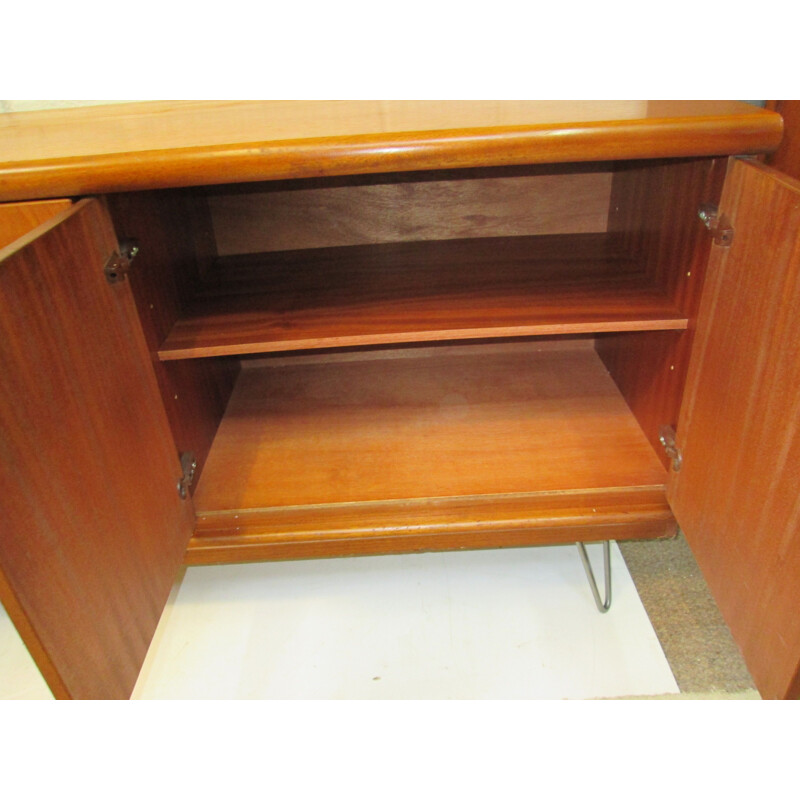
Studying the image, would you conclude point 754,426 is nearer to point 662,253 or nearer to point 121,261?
point 662,253

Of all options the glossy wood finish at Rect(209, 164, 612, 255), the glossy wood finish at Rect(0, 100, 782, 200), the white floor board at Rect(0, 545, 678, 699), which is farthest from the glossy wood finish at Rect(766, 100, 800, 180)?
the white floor board at Rect(0, 545, 678, 699)

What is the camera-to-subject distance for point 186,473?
716 millimetres

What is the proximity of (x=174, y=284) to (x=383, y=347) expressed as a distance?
39 cm

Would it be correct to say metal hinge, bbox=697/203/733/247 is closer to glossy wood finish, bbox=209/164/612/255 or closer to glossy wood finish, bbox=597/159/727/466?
glossy wood finish, bbox=597/159/727/466

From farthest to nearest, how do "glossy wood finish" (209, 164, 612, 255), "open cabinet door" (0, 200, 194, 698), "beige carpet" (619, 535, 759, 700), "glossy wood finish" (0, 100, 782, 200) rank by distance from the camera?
1. "glossy wood finish" (209, 164, 612, 255)
2. "beige carpet" (619, 535, 759, 700)
3. "glossy wood finish" (0, 100, 782, 200)
4. "open cabinet door" (0, 200, 194, 698)

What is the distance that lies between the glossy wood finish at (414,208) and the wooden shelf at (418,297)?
0.03 metres

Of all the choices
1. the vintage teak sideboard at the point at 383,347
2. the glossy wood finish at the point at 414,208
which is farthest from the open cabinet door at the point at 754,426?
the glossy wood finish at the point at 414,208

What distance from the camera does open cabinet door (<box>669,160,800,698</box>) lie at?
0.48 m

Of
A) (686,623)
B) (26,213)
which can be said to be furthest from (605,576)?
(26,213)

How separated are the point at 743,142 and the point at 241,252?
2.23 ft

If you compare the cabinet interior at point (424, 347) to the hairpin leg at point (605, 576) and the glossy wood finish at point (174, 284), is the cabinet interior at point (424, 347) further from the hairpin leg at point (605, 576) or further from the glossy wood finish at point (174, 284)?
the hairpin leg at point (605, 576)

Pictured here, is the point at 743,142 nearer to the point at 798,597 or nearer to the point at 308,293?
the point at 798,597

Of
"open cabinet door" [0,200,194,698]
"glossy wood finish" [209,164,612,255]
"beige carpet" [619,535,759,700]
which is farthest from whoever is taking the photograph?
"glossy wood finish" [209,164,612,255]

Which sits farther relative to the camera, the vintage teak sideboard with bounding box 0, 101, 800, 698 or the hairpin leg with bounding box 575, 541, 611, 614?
the hairpin leg with bounding box 575, 541, 611, 614
